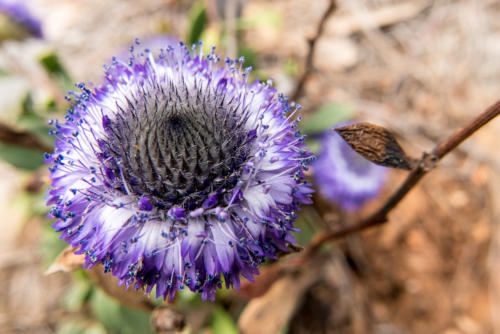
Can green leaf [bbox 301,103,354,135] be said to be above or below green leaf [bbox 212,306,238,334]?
above

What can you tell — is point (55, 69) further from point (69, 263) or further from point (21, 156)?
point (69, 263)

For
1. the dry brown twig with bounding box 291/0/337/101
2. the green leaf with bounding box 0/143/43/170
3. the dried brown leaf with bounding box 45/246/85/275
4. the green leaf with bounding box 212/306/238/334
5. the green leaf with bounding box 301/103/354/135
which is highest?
the green leaf with bounding box 0/143/43/170

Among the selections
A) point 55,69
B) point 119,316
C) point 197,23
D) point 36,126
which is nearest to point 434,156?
point 119,316

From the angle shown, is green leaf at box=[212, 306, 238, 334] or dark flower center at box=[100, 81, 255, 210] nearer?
dark flower center at box=[100, 81, 255, 210]

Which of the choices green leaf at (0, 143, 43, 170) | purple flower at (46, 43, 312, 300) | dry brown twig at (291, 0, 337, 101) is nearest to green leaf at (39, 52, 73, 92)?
green leaf at (0, 143, 43, 170)

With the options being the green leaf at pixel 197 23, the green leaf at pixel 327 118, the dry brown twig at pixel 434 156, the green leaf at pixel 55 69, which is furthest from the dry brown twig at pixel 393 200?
the green leaf at pixel 55 69

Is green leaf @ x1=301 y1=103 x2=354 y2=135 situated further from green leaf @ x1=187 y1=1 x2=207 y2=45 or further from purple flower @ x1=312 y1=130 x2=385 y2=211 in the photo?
green leaf @ x1=187 y1=1 x2=207 y2=45

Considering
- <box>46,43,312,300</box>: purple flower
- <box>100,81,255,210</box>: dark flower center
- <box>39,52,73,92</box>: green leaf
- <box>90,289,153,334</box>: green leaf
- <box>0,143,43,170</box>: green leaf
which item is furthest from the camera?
<box>39,52,73,92</box>: green leaf

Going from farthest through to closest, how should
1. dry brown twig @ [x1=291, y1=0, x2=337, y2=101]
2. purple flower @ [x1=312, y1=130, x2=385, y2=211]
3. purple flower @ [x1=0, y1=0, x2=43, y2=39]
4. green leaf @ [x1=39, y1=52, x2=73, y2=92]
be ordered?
purple flower @ [x1=0, y1=0, x2=43, y2=39] → purple flower @ [x1=312, y1=130, x2=385, y2=211] → green leaf @ [x1=39, y1=52, x2=73, y2=92] → dry brown twig @ [x1=291, y1=0, x2=337, y2=101]
